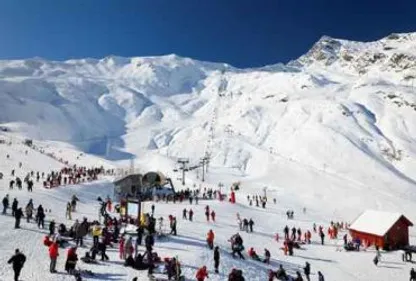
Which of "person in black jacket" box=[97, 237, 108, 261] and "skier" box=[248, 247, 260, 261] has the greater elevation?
"person in black jacket" box=[97, 237, 108, 261]

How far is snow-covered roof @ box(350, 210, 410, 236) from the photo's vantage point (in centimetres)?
4472

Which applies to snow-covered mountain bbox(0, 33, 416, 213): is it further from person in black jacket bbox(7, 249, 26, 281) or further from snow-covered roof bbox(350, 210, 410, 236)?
person in black jacket bbox(7, 249, 26, 281)

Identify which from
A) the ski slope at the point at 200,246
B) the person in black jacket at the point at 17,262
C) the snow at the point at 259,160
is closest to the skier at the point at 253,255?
the ski slope at the point at 200,246

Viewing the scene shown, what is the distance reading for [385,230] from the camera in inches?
1732

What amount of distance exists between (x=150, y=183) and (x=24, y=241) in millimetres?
15217

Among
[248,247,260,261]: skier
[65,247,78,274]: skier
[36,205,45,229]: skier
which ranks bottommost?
[248,247,260,261]: skier

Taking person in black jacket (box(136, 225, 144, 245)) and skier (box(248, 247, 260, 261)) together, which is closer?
person in black jacket (box(136, 225, 144, 245))

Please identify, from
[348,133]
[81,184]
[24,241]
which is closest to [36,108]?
[348,133]

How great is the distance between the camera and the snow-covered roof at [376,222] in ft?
147

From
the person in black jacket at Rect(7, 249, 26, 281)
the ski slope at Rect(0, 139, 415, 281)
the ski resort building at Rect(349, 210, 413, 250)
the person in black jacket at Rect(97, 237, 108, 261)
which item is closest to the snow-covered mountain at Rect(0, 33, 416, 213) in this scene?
the ski resort building at Rect(349, 210, 413, 250)

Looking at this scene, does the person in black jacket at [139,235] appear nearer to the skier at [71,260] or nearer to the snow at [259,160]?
the snow at [259,160]

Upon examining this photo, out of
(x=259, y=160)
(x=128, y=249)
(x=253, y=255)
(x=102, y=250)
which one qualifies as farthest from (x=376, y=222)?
(x=259, y=160)

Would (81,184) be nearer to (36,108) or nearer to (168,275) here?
(168,275)

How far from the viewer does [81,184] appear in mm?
54812
